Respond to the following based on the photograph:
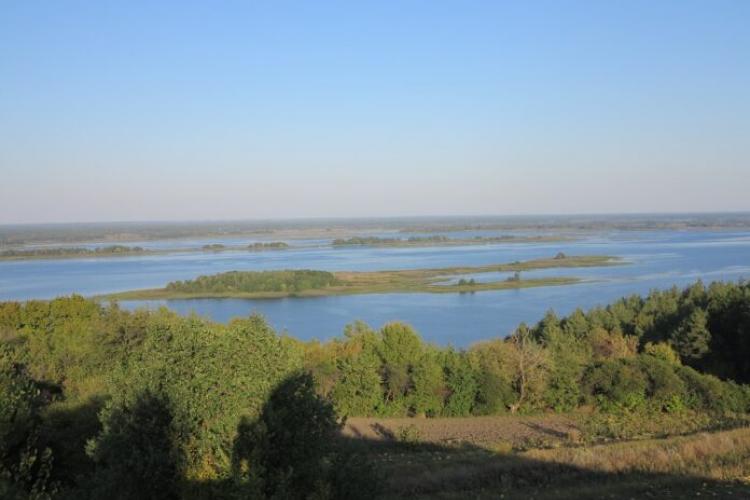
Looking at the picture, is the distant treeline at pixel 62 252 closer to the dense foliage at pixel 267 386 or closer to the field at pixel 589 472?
the dense foliage at pixel 267 386

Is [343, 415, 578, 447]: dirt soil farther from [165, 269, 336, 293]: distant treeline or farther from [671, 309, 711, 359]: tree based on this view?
[165, 269, 336, 293]: distant treeline

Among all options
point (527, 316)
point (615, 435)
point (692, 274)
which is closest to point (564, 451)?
point (615, 435)

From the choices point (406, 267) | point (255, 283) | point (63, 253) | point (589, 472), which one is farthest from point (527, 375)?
point (63, 253)

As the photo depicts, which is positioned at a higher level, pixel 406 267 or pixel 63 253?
pixel 63 253

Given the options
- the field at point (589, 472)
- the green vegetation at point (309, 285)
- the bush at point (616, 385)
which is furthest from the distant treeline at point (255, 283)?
the field at point (589, 472)

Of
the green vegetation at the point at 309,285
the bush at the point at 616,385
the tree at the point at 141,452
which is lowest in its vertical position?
the green vegetation at the point at 309,285

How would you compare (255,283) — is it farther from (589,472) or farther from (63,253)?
(589,472)
